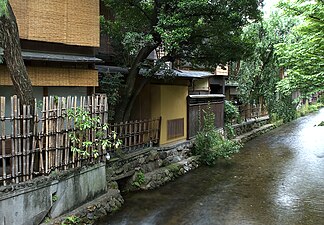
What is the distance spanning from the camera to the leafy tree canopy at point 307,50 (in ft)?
39.9

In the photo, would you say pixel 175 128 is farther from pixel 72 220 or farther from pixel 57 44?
pixel 72 220

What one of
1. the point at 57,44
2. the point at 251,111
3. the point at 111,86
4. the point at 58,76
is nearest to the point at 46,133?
the point at 58,76

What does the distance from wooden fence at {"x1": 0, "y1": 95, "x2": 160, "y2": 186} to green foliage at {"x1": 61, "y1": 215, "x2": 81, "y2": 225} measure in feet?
3.74

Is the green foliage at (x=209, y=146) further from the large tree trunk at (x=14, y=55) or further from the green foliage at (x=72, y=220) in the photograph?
the large tree trunk at (x=14, y=55)

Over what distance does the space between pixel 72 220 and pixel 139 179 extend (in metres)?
3.90

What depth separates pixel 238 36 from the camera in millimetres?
12188

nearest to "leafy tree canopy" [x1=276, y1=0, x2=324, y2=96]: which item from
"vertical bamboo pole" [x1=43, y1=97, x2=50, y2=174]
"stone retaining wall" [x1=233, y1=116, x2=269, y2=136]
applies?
"stone retaining wall" [x1=233, y1=116, x2=269, y2=136]

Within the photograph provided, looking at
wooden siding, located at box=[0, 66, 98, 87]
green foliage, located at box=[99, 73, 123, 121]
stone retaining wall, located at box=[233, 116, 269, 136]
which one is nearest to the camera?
wooden siding, located at box=[0, 66, 98, 87]

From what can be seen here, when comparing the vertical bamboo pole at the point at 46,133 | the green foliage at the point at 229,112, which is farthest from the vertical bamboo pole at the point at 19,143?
the green foliage at the point at 229,112

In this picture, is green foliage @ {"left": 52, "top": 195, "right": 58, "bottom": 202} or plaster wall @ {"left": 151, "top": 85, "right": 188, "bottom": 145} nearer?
green foliage @ {"left": 52, "top": 195, "right": 58, "bottom": 202}

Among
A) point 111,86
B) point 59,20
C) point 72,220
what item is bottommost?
point 72,220

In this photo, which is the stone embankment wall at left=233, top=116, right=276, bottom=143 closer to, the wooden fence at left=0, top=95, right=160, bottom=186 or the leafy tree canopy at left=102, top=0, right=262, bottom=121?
the leafy tree canopy at left=102, top=0, right=262, bottom=121

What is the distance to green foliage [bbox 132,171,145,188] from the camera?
1088 centimetres

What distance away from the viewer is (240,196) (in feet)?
34.4
